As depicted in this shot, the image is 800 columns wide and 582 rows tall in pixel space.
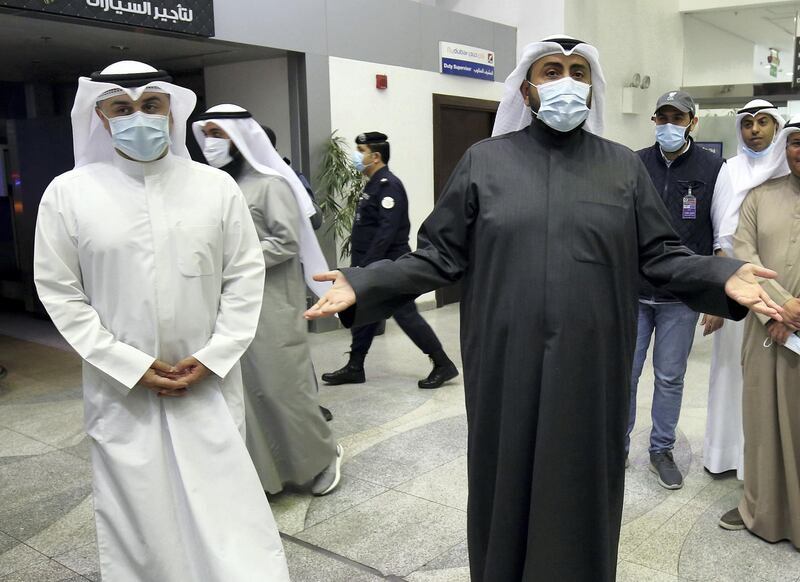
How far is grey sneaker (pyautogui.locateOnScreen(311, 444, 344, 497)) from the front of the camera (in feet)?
11.4

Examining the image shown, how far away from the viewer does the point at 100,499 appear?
2309 mm

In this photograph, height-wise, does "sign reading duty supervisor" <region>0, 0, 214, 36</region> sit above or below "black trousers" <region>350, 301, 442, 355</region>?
above

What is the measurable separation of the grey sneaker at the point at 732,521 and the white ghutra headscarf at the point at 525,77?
1709 millimetres

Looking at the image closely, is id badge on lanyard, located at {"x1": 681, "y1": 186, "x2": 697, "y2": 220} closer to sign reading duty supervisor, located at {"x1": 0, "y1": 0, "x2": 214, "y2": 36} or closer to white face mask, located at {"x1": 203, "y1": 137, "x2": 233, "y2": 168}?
white face mask, located at {"x1": 203, "y1": 137, "x2": 233, "y2": 168}

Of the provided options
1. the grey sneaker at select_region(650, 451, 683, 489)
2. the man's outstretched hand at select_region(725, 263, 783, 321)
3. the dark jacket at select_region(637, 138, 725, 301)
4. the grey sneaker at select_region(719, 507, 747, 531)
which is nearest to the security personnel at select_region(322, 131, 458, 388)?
the grey sneaker at select_region(650, 451, 683, 489)

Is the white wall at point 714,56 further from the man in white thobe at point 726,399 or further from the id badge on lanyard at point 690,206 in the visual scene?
the id badge on lanyard at point 690,206

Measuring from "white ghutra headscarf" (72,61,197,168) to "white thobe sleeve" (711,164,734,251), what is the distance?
223cm

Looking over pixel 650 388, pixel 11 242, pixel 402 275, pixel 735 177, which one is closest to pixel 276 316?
pixel 402 275

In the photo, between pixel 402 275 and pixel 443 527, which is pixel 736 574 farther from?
pixel 402 275

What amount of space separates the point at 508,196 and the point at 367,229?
3.22 m

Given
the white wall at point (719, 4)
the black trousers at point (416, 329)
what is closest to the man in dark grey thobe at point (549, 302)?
the black trousers at point (416, 329)

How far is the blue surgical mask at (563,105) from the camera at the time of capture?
2.04m

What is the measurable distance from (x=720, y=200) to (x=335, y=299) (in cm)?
218

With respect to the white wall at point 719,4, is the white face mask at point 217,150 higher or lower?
lower
